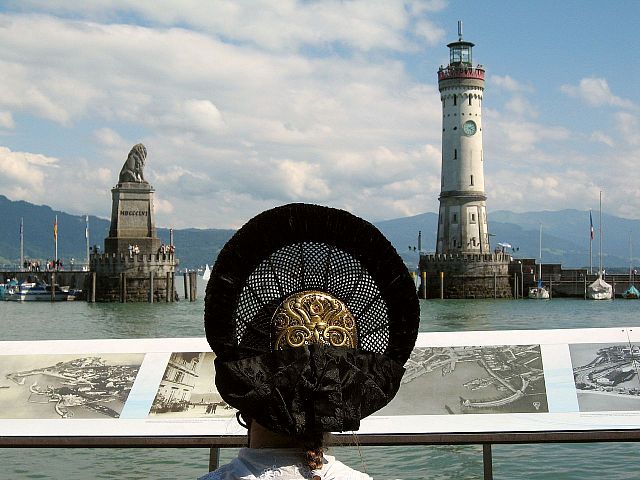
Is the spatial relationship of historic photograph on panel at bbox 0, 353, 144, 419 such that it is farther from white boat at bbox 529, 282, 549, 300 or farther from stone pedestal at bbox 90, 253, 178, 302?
white boat at bbox 529, 282, 549, 300

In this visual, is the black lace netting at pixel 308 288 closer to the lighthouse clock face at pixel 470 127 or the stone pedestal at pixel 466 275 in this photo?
the lighthouse clock face at pixel 470 127

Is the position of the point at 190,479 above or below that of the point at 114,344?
below

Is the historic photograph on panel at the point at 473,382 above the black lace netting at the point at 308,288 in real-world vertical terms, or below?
below

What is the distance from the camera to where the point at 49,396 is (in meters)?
5.77

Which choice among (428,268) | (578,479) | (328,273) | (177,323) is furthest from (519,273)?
(328,273)

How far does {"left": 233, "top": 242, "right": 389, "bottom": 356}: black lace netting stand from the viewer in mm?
2244

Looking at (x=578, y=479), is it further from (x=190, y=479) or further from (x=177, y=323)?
(x=177, y=323)

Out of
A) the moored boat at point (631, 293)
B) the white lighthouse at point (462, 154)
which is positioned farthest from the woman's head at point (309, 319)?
the moored boat at point (631, 293)

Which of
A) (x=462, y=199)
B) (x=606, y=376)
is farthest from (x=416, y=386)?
(x=462, y=199)

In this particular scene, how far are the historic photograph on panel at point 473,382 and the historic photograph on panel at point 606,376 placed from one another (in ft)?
0.70

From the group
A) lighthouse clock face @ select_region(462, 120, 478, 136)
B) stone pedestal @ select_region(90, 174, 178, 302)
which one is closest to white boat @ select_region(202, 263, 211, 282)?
stone pedestal @ select_region(90, 174, 178, 302)

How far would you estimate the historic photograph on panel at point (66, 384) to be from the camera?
5.63 m

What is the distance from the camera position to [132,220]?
227ft

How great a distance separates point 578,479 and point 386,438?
13.6 ft
